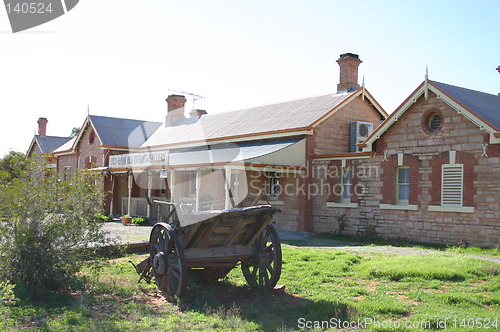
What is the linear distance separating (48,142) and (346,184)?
3134 centimetres

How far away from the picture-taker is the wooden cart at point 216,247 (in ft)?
25.1

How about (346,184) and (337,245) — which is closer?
(337,245)

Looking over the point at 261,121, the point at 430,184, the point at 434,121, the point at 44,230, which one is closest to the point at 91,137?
the point at 261,121

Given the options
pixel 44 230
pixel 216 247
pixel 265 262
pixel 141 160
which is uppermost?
pixel 141 160

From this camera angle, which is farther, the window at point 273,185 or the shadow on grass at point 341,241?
the window at point 273,185

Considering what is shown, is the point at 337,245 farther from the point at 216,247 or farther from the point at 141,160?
the point at 141,160

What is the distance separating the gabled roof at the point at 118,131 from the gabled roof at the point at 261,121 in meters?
1.58

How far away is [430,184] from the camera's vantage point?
52.8ft

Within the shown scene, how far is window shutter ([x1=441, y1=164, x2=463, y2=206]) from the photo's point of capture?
1540cm

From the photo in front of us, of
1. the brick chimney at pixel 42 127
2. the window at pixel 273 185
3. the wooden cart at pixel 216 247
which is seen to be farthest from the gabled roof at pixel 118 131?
the wooden cart at pixel 216 247

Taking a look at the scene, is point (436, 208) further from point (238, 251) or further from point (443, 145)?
point (238, 251)

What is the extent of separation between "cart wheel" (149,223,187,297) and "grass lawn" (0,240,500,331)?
251 millimetres

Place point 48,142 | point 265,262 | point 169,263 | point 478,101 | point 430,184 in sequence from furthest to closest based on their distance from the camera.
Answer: point 48,142, point 478,101, point 430,184, point 265,262, point 169,263

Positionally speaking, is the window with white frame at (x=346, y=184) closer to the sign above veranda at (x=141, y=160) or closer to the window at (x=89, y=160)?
the sign above veranda at (x=141, y=160)
